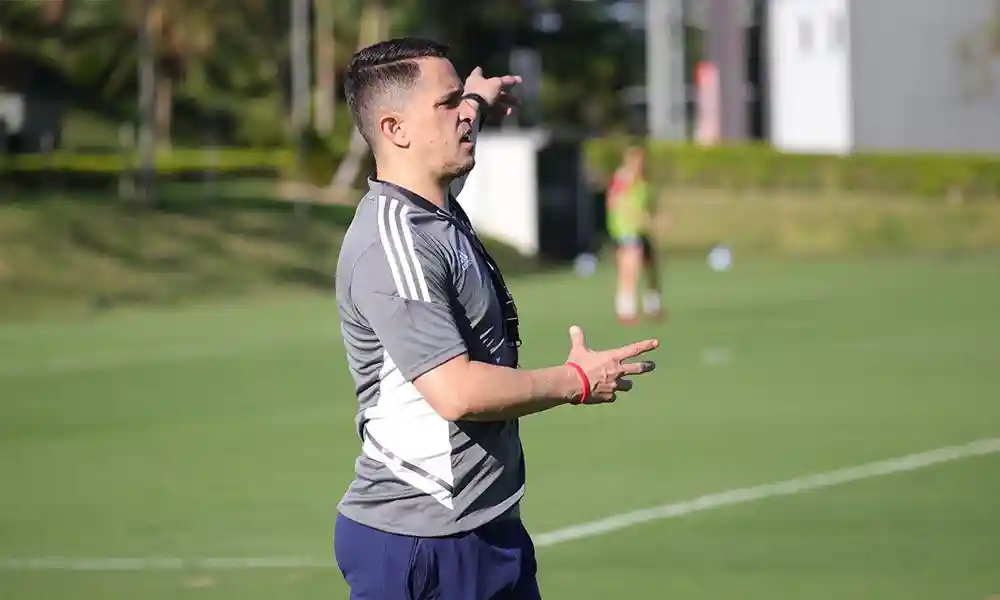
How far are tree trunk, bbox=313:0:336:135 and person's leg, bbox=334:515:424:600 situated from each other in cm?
6683

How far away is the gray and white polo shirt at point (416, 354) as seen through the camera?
14.3 feet

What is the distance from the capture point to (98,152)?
2923 inches

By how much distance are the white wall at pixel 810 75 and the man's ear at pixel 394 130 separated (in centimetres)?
4451

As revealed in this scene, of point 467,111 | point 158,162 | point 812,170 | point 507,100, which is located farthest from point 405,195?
point 158,162

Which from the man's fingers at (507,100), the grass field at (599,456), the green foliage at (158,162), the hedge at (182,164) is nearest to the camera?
the man's fingers at (507,100)

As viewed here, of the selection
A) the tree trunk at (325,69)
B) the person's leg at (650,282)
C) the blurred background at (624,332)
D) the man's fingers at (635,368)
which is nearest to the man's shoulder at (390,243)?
the man's fingers at (635,368)

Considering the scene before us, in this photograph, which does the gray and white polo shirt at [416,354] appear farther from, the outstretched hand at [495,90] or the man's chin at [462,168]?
the outstretched hand at [495,90]

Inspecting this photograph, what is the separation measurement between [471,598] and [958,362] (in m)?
13.7

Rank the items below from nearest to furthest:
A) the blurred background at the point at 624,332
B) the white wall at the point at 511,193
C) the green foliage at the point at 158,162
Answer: the blurred background at the point at 624,332 < the white wall at the point at 511,193 < the green foliage at the point at 158,162

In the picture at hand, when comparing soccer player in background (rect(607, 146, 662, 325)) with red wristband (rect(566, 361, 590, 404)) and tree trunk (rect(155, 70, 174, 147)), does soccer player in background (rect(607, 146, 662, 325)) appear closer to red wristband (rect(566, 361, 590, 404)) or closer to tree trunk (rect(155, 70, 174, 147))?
red wristband (rect(566, 361, 590, 404))

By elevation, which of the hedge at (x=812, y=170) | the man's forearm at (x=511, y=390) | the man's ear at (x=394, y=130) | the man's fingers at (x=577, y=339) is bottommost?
the man's forearm at (x=511, y=390)

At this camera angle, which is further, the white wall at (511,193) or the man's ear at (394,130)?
the white wall at (511,193)

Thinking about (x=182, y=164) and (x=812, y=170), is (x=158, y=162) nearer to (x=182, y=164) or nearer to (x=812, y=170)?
(x=182, y=164)

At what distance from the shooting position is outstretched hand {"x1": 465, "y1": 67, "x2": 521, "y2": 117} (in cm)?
508
